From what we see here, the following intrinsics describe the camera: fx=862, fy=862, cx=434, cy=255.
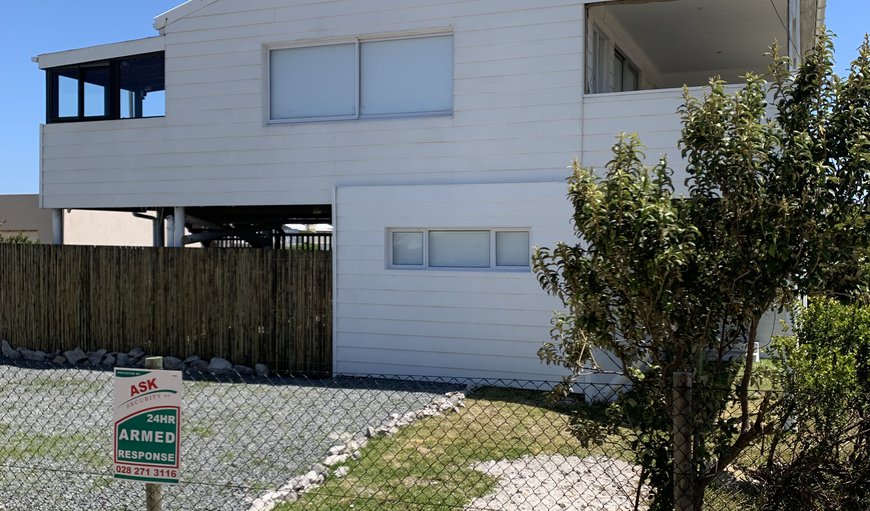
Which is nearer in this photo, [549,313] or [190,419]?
[190,419]

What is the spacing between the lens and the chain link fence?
20.9 ft

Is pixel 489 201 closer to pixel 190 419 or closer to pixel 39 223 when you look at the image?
pixel 190 419

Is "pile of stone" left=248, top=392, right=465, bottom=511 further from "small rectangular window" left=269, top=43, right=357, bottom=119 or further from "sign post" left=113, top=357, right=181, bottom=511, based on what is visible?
"small rectangular window" left=269, top=43, right=357, bottom=119

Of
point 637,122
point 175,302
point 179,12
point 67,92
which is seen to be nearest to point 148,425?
point 637,122

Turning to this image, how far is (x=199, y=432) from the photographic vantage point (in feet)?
28.8

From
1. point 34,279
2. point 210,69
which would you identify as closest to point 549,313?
point 210,69

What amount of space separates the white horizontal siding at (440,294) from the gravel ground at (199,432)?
63 cm

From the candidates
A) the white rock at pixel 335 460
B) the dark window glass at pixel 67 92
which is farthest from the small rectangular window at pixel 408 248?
the dark window glass at pixel 67 92

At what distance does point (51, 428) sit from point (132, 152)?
6357 mm

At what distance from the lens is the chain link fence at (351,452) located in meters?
6.36

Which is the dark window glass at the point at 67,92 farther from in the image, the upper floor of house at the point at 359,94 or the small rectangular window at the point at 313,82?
the small rectangular window at the point at 313,82

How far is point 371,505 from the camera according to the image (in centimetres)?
626

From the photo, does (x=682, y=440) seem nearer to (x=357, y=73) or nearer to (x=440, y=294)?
(x=440, y=294)

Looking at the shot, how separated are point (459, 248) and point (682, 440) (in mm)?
8135
